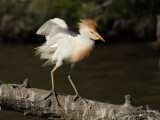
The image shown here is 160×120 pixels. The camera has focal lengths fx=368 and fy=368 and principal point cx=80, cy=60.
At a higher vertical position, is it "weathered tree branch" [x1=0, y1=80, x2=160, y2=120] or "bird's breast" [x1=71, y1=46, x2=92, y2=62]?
"bird's breast" [x1=71, y1=46, x2=92, y2=62]

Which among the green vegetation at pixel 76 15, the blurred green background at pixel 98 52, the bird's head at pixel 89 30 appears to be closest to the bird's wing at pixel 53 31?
the bird's head at pixel 89 30

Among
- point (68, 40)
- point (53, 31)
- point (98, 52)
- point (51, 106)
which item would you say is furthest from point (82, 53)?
point (98, 52)

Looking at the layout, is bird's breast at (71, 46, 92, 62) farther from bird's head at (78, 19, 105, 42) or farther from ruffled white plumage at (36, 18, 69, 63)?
ruffled white plumage at (36, 18, 69, 63)

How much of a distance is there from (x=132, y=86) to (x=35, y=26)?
905 cm

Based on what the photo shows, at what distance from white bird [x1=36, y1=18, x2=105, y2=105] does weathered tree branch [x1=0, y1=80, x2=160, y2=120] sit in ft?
1.74

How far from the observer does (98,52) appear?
59.2 feet

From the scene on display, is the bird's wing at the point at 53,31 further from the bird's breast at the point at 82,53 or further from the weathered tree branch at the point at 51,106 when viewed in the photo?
the weathered tree branch at the point at 51,106

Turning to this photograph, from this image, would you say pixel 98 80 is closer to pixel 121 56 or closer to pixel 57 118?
pixel 121 56

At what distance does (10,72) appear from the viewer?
14211 millimetres

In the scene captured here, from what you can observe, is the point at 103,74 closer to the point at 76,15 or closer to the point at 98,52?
the point at 76,15

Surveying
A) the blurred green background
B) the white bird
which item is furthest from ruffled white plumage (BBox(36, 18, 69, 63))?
the blurred green background

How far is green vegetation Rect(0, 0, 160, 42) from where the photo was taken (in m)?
15.4

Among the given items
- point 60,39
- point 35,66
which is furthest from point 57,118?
point 35,66

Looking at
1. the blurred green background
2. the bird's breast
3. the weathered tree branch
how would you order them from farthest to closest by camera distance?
the blurred green background, the bird's breast, the weathered tree branch
